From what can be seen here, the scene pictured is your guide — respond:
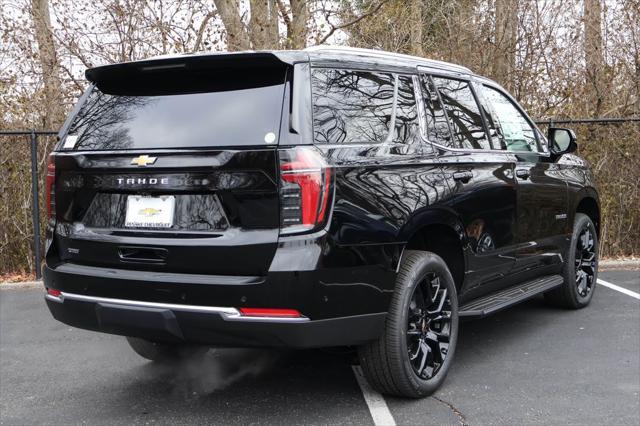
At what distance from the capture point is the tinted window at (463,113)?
4.14 metres

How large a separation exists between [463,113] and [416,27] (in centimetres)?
774

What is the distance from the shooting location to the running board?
4.05 metres

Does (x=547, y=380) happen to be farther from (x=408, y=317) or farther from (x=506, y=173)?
(x=506, y=173)

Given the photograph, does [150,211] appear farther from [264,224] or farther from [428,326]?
[428,326]

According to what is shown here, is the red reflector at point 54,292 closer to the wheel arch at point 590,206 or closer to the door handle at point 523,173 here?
the door handle at point 523,173

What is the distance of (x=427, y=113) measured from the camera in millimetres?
3881

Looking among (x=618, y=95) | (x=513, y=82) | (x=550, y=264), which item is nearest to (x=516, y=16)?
(x=513, y=82)

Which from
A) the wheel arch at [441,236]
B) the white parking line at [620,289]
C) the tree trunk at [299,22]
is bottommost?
Result: the white parking line at [620,289]

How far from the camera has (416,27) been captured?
37.8 feet

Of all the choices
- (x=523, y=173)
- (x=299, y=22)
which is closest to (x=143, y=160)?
(x=523, y=173)

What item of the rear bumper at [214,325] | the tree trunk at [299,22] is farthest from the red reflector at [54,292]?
the tree trunk at [299,22]

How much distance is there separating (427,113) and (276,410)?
6.45 feet

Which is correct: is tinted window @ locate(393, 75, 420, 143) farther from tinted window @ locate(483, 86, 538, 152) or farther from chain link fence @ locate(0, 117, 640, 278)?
chain link fence @ locate(0, 117, 640, 278)

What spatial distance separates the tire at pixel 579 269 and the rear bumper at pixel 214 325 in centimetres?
296
